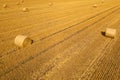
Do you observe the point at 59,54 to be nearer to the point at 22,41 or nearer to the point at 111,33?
the point at 22,41

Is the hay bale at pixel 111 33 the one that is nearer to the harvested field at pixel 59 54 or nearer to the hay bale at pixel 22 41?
the harvested field at pixel 59 54

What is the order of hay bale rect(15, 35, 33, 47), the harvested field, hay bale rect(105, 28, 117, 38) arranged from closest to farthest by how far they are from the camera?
the harvested field → hay bale rect(15, 35, 33, 47) → hay bale rect(105, 28, 117, 38)

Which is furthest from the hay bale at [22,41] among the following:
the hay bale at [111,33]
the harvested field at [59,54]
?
the hay bale at [111,33]

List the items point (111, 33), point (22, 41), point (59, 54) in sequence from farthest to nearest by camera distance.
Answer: point (111, 33)
point (22, 41)
point (59, 54)

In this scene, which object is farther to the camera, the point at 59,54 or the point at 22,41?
the point at 22,41

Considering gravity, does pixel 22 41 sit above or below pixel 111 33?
above

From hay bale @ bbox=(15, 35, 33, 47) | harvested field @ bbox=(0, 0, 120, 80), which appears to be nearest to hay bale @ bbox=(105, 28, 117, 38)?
harvested field @ bbox=(0, 0, 120, 80)

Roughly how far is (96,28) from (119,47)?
331 centimetres

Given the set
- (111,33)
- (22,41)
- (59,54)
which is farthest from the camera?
(111,33)

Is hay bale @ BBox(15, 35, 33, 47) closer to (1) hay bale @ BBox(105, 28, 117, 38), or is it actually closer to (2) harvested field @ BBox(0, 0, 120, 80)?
(2) harvested field @ BBox(0, 0, 120, 80)

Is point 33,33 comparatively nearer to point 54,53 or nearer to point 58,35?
point 58,35

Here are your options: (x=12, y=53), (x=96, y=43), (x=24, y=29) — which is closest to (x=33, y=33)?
(x=24, y=29)

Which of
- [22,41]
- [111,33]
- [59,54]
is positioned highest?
[22,41]

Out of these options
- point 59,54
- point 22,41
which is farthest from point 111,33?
point 22,41
